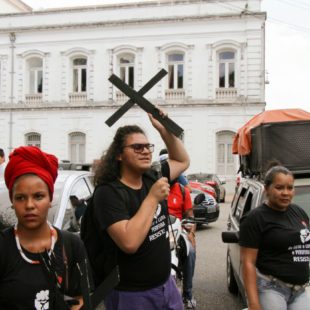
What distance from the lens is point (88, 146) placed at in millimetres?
26094

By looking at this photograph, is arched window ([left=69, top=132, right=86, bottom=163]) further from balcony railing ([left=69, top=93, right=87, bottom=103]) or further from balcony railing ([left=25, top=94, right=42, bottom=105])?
balcony railing ([left=25, top=94, right=42, bottom=105])

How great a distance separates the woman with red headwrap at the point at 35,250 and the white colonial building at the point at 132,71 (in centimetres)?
2192

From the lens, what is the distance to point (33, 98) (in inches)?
1058

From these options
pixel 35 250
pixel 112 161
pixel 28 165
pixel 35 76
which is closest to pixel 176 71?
pixel 35 76

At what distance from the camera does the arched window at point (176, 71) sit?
25406mm

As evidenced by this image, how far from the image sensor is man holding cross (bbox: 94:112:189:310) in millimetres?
2518

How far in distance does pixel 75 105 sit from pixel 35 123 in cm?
254

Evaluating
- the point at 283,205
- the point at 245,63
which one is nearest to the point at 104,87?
the point at 245,63

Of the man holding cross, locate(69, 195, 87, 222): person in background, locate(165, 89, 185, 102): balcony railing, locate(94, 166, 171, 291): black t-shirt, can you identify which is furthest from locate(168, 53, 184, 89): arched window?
locate(94, 166, 171, 291): black t-shirt

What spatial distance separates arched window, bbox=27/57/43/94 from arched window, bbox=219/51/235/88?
9.99 metres

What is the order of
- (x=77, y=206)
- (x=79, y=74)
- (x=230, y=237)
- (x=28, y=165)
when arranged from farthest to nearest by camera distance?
(x=79, y=74) → (x=77, y=206) → (x=230, y=237) → (x=28, y=165)

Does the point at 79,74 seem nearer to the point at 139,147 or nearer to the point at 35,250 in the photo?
the point at 139,147

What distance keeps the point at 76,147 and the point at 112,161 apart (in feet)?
78.8

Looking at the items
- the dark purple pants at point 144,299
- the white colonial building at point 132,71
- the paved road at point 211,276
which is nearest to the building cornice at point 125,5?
the white colonial building at point 132,71
